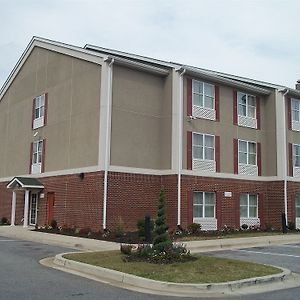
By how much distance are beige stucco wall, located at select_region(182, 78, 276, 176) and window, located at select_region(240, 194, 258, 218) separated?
1.76 metres

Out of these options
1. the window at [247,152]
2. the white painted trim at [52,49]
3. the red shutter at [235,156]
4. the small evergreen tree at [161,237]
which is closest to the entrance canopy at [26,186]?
the white painted trim at [52,49]

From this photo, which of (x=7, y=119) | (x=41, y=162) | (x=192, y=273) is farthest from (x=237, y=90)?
(x=192, y=273)

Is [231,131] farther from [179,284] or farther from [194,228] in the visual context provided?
[179,284]

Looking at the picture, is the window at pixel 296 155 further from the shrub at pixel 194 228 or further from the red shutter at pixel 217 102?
the shrub at pixel 194 228

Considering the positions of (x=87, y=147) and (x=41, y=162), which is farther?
(x=41, y=162)

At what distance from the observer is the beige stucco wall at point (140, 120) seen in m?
23.5

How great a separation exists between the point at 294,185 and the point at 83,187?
1324 centimetres

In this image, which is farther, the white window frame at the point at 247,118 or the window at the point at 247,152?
the white window frame at the point at 247,118

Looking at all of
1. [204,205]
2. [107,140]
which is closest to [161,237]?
[107,140]

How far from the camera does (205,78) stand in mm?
26031

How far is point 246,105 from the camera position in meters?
28.5

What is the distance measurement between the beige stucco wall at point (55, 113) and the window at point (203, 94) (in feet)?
18.2

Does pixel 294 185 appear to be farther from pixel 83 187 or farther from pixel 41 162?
pixel 41 162

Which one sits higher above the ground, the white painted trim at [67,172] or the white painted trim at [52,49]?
the white painted trim at [52,49]
